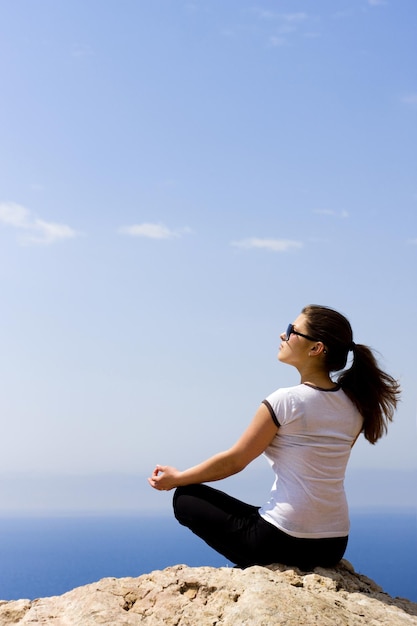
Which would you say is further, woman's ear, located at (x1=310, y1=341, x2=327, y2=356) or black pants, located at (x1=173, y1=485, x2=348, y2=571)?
woman's ear, located at (x1=310, y1=341, x2=327, y2=356)

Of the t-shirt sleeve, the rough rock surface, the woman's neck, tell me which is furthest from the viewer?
the woman's neck

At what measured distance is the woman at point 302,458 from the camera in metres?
6.80

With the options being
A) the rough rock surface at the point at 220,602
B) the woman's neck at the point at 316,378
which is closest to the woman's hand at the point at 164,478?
the rough rock surface at the point at 220,602

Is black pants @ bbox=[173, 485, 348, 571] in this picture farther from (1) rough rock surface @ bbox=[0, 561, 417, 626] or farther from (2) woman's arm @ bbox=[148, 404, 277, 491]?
(2) woman's arm @ bbox=[148, 404, 277, 491]

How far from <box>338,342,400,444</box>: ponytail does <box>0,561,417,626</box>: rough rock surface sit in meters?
1.17

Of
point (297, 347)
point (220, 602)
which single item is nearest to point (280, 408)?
point (297, 347)

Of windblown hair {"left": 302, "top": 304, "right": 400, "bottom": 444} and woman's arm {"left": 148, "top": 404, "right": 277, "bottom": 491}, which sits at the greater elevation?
windblown hair {"left": 302, "top": 304, "right": 400, "bottom": 444}

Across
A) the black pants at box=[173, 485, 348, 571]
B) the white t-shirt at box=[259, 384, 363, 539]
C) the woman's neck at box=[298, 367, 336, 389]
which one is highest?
the woman's neck at box=[298, 367, 336, 389]

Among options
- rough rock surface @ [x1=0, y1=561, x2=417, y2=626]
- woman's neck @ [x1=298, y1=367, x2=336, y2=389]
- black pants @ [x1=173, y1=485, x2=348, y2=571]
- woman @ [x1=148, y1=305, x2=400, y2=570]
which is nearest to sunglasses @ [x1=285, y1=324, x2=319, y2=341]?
woman @ [x1=148, y1=305, x2=400, y2=570]

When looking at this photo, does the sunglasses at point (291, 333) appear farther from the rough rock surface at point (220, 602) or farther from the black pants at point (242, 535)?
the rough rock surface at point (220, 602)

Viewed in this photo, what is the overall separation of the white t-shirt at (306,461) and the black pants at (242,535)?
0.28 ft

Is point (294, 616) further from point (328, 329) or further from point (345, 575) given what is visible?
point (328, 329)

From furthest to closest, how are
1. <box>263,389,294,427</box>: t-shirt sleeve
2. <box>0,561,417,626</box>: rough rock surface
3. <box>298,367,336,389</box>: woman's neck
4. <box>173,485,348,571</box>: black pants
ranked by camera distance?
<box>298,367,336,389</box>: woman's neck, <box>173,485,348,571</box>: black pants, <box>263,389,294,427</box>: t-shirt sleeve, <box>0,561,417,626</box>: rough rock surface

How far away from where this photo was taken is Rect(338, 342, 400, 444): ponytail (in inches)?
281
